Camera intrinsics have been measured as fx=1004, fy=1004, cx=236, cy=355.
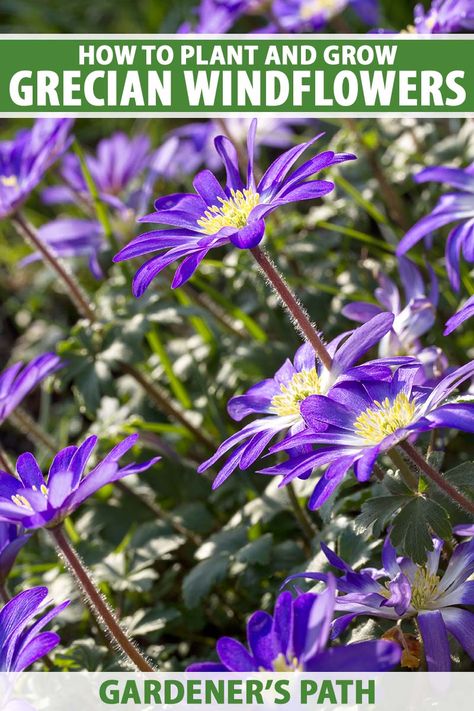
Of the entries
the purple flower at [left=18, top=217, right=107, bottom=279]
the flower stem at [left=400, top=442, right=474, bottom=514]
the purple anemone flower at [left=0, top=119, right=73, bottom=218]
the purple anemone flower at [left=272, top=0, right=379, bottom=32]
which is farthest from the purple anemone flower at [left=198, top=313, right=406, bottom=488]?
the purple anemone flower at [left=272, top=0, right=379, bottom=32]

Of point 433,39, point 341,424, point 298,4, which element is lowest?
point 341,424

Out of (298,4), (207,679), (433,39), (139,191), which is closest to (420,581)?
(207,679)

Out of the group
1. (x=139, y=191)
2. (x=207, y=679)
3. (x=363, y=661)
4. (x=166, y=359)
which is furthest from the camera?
(x=139, y=191)

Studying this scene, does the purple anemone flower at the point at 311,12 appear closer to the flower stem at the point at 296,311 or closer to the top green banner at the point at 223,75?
the top green banner at the point at 223,75

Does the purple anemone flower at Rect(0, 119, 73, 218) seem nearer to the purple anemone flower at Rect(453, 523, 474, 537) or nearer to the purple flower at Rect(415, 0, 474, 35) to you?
the purple flower at Rect(415, 0, 474, 35)

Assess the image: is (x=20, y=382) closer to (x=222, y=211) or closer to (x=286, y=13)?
(x=222, y=211)

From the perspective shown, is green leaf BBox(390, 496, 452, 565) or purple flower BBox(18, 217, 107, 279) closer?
green leaf BBox(390, 496, 452, 565)

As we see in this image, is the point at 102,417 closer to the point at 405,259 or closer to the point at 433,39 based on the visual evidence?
the point at 405,259
